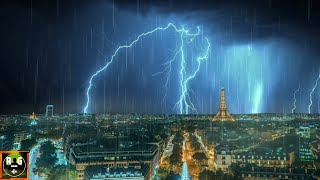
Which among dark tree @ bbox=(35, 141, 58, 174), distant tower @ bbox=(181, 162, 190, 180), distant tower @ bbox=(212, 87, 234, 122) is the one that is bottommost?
distant tower @ bbox=(181, 162, 190, 180)

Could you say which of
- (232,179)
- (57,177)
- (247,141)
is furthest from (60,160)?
(247,141)

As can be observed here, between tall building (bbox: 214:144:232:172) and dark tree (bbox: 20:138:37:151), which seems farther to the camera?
dark tree (bbox: 20:138:37:151)

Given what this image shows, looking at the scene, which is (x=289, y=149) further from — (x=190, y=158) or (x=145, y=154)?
(x=145, y=154)

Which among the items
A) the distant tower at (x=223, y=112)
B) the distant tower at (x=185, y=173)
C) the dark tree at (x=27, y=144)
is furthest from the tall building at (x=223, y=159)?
the distant tower at (x=223, y=112)

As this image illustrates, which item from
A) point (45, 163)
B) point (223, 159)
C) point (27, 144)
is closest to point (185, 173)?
point (223, 159)

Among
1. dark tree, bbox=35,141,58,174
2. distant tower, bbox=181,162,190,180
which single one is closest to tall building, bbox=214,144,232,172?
distant tower, bbox=181,162,190,180

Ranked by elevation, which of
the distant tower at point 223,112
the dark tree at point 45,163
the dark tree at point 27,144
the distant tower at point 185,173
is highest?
the distant tower at point 223,112

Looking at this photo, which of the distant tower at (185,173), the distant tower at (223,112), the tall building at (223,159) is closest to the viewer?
the distant tower at (185,173)

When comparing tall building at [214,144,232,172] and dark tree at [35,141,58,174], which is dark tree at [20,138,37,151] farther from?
tall building at [214,144,232,172]

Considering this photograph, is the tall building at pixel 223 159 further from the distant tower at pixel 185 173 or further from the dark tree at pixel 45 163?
the dark tree at pixel 45 163

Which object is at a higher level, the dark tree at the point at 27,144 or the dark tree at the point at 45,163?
the dark tree at the point at 27,144

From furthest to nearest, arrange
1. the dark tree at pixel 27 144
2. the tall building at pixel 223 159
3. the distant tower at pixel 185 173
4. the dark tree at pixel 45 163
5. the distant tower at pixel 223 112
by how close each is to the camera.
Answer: the distant tower at pixel 223 112 → the dark tree at pixel 27 144 → the tall building at pixel 223 159 → the dark tree at pixel 45 163 → the distant tower at pixel 185 173
